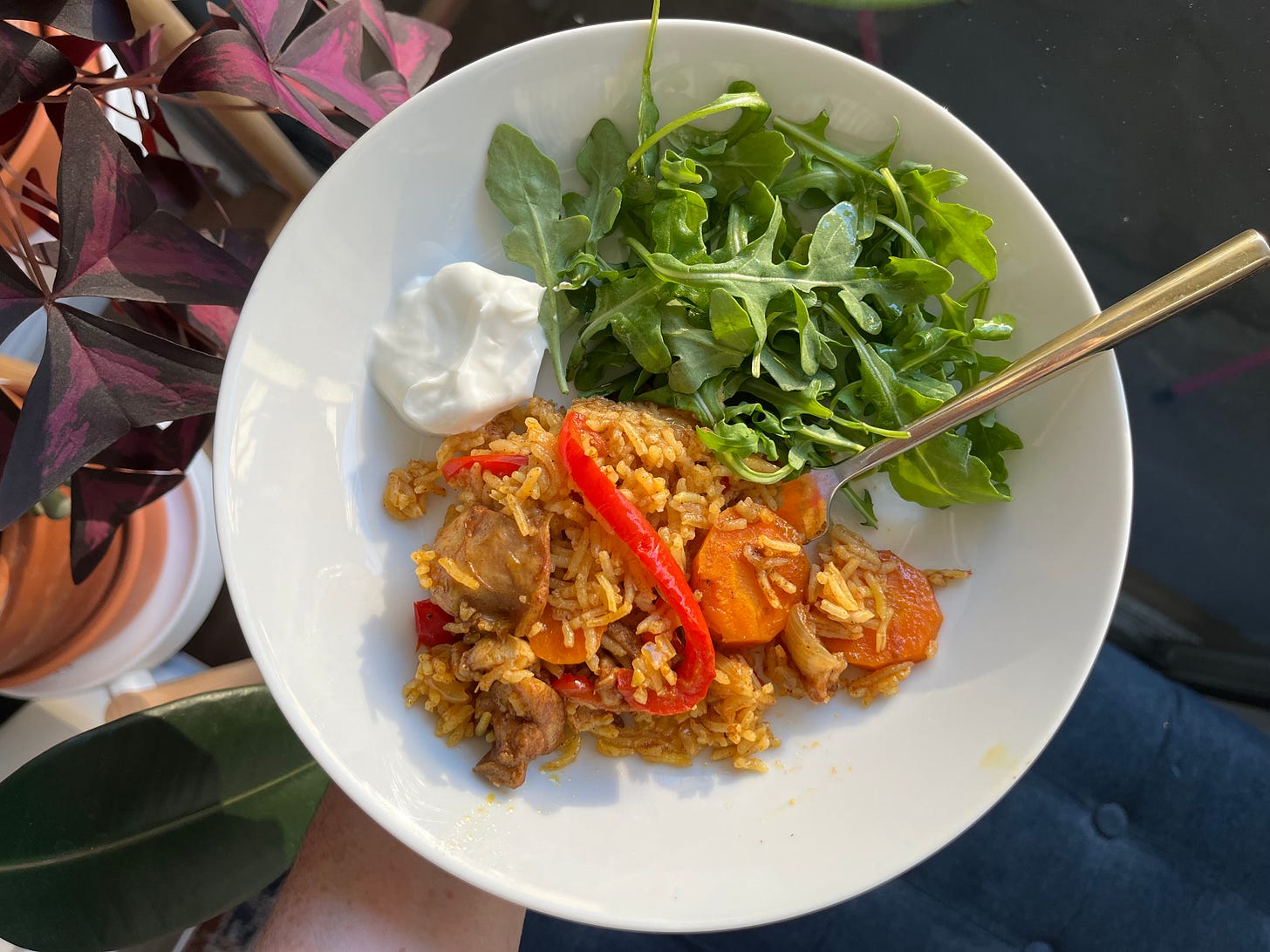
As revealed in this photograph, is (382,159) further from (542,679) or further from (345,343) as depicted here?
(542,679)

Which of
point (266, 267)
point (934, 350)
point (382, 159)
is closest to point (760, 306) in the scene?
point (934, 350)

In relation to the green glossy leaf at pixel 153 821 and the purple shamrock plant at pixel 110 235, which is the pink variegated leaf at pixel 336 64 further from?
the green glossy leaf at pixel 153 821

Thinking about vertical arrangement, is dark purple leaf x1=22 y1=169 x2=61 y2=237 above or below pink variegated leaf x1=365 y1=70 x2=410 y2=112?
below

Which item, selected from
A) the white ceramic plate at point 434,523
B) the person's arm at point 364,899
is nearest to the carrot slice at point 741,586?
the white ceramic plate at point 434,523

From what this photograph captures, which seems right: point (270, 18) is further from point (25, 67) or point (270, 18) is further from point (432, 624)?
point (432, 624)

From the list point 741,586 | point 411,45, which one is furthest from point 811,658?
point 411,45

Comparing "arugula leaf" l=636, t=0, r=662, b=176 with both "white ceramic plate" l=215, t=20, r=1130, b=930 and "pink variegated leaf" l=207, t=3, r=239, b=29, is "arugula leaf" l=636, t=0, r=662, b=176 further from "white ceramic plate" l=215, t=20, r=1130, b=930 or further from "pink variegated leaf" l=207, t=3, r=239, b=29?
"pink variegated leaf" l=207, t=3, r=239, b=29

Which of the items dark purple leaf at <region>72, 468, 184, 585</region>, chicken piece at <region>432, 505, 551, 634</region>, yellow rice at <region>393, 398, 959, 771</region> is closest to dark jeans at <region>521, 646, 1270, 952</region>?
yellow rice at <region>393, 398, 959, 771</region>
